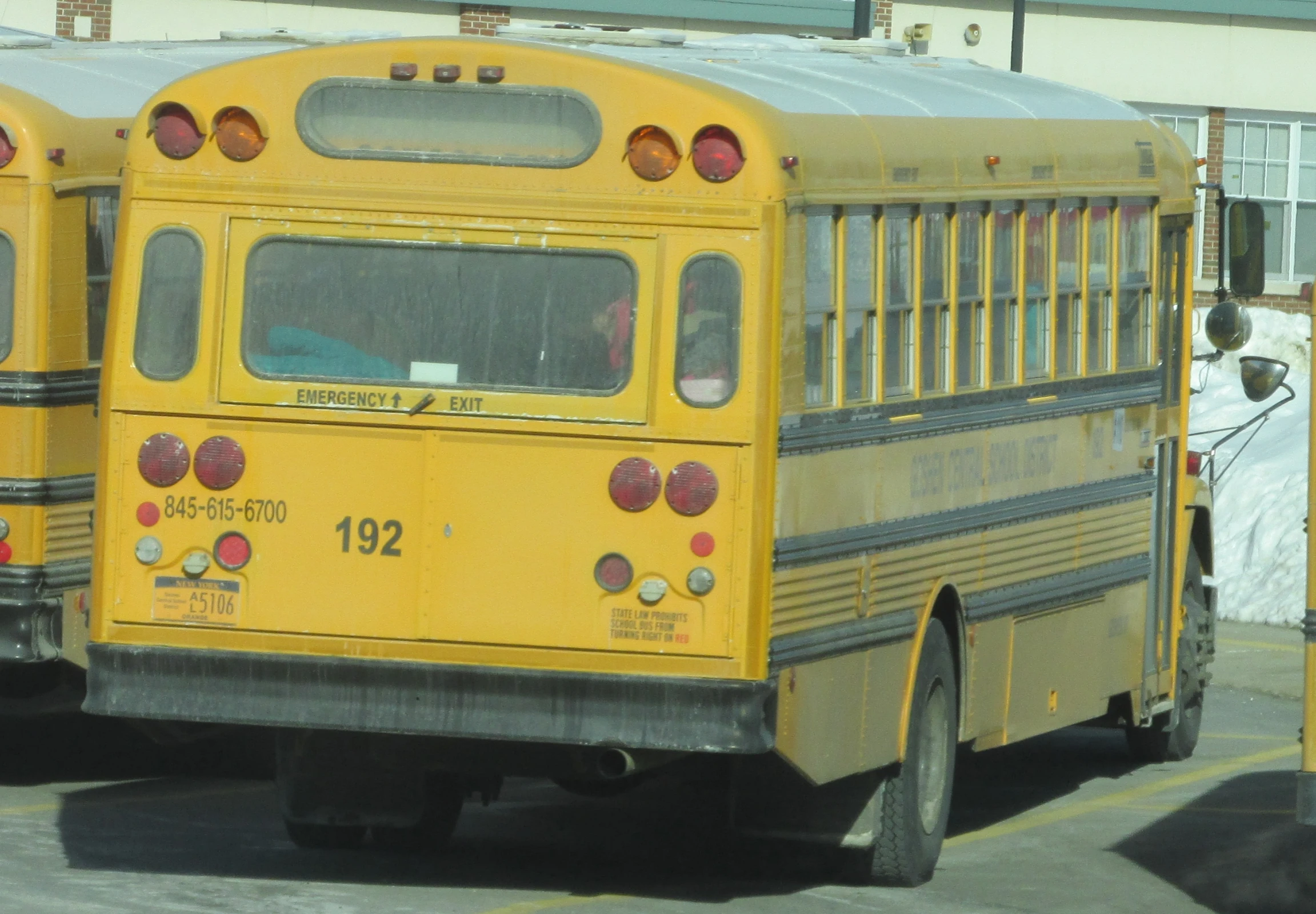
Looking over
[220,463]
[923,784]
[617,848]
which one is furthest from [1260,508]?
[220,463]

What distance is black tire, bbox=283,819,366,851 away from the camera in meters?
9.21

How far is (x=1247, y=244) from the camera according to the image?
10758 mm

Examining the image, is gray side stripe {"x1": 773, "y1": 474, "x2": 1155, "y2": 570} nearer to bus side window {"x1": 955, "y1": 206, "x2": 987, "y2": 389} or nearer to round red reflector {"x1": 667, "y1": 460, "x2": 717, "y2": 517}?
round red reflector {"x1": 667, "y1": 460, "x2": 717, "y2": 517}

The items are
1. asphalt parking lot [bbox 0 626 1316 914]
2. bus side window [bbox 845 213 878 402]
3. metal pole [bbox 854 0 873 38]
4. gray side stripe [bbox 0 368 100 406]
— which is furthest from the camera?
metal pole [bbox 854 0 873 38]

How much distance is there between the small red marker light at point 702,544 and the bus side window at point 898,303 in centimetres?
107

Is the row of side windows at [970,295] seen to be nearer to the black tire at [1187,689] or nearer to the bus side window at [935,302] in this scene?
the bus side window at [935,302]

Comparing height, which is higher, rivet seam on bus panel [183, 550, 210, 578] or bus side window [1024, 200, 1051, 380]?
bus side window [1024, 200, 1051, 380]

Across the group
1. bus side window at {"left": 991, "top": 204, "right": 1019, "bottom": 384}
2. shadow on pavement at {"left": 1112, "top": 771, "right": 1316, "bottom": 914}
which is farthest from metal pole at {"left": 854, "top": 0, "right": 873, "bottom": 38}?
bus side window at {"left": 991, "top": 204, "right": 1019, "bottom": 384}

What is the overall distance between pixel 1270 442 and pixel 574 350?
14.0 meters

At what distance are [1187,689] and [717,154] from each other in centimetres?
531

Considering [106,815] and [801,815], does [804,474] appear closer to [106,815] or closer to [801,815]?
[801,815]

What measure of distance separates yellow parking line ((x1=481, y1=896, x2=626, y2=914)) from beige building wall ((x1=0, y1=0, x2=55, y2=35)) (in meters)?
19.0

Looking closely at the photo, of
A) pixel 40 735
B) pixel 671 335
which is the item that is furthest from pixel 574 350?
pixel 40 735

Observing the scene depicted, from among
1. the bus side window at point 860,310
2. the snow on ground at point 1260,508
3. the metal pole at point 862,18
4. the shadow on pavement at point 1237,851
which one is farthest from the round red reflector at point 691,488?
the metal pole at point 862,18
